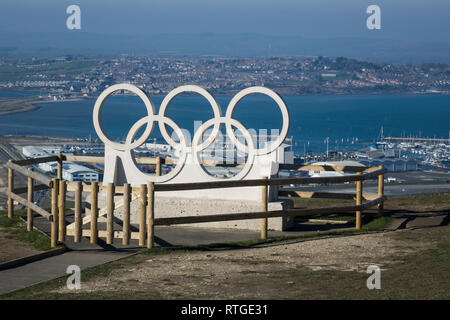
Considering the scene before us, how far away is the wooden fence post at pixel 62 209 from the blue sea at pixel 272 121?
358 ft

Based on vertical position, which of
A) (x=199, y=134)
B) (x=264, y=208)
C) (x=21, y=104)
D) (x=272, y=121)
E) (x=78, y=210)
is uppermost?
(x=199, y=134)

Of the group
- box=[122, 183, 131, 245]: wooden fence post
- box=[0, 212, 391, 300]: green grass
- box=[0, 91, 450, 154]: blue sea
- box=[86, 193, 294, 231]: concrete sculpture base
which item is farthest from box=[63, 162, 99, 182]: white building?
box=[0, 91, 450, 154]: blue sea

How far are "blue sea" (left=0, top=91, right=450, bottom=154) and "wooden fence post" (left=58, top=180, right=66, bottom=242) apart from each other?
109 m

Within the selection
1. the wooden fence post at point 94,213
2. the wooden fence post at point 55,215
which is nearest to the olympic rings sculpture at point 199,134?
the wooden fence post at point 94,213

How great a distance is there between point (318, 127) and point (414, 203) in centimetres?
14252

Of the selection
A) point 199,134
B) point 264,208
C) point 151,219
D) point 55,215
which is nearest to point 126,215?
point 151,219

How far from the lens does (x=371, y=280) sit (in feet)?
33.7

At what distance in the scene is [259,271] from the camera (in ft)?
36.6

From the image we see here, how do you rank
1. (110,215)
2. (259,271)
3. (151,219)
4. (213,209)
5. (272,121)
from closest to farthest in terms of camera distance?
1. (259,271)
2. (151,219)
3. (110,215)
4. (213,209)
5. (272,121)

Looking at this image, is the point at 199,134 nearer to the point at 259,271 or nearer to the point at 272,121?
the point at 259,271

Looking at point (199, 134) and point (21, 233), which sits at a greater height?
point (199, 134)

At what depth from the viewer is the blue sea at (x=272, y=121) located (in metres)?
139

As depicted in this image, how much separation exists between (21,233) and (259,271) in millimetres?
5405
